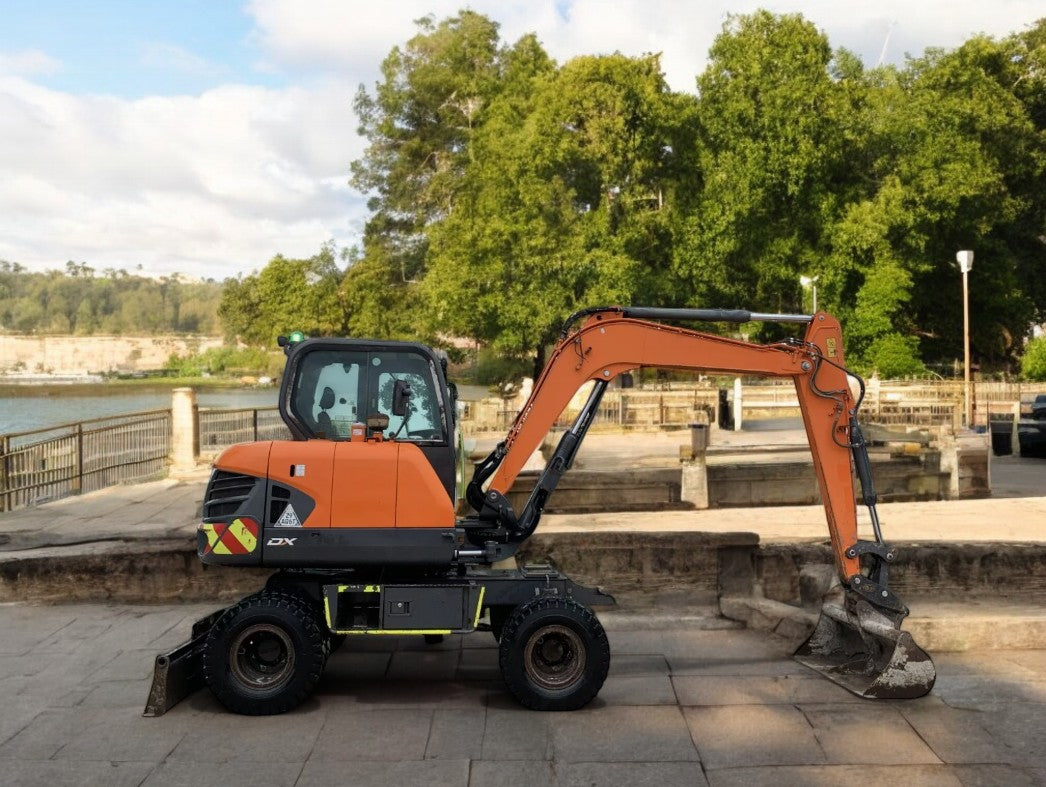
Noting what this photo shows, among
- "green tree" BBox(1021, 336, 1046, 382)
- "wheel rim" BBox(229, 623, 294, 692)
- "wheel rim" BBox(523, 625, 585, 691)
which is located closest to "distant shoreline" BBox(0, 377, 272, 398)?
"green tree" BBox(1021, 336, 1046, 382)

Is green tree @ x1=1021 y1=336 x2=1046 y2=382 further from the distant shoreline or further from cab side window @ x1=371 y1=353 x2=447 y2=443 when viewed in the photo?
the distant shoreline

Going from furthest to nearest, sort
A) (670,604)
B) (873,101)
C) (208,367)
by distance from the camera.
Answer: (208,367) → (873,101) → (670,604)

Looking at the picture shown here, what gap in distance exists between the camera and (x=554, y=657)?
23.0 ft

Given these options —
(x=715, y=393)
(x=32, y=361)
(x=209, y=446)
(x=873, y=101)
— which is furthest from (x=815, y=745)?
(x=32, y=361)

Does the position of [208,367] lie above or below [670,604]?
above

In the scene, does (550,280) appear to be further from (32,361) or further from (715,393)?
(32,361)

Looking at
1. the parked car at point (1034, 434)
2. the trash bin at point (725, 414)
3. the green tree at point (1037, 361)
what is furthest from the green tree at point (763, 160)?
the parked car at point (1034, 434)

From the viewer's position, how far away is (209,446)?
81.8 ft

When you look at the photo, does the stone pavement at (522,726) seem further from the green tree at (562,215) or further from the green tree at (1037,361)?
the green tree at (562,215)

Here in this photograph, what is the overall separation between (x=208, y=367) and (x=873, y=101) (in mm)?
87772

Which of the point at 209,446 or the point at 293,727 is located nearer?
the point at 293,727

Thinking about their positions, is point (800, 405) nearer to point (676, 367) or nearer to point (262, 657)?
point (676, 367)

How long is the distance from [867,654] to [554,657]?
224 centimetres

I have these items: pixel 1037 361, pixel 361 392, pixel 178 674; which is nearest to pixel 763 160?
pixel 1037 361
